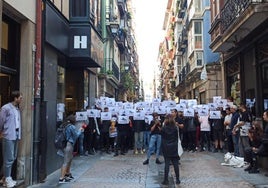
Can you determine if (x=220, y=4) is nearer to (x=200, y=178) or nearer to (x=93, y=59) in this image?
(x=93, y=59)

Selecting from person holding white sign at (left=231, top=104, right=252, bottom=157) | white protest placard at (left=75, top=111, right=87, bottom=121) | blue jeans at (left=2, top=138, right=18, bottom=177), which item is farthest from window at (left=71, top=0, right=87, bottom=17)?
blue jeans at (left=2, top=138, right=18, bottom=177)

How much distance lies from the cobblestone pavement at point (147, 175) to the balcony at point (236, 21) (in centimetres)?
466

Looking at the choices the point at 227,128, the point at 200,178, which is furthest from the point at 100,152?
the point at 200,178

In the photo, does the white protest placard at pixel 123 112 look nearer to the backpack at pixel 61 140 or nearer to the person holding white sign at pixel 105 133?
the person holding white sign at pixel 105 133

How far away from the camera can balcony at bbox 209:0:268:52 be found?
11938mm

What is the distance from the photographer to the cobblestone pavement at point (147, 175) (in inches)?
379

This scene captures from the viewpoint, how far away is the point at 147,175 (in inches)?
432

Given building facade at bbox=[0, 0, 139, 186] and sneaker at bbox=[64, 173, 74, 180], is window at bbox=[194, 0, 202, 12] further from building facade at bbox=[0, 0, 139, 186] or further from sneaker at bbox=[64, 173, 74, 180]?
sneaker at bbox=[64, 173, 74, 180]

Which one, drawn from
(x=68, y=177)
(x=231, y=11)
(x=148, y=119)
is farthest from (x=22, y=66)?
(x=231, y=11)

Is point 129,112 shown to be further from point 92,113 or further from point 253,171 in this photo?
point 253,171

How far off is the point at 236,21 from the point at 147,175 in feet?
20.7

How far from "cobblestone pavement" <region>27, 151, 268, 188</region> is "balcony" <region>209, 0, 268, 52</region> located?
4664 millimetres

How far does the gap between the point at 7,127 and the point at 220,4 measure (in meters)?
13.0

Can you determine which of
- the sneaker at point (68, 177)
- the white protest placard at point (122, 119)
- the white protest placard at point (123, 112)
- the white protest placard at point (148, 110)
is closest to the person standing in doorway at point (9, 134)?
the sneaker at point (68, 177)
